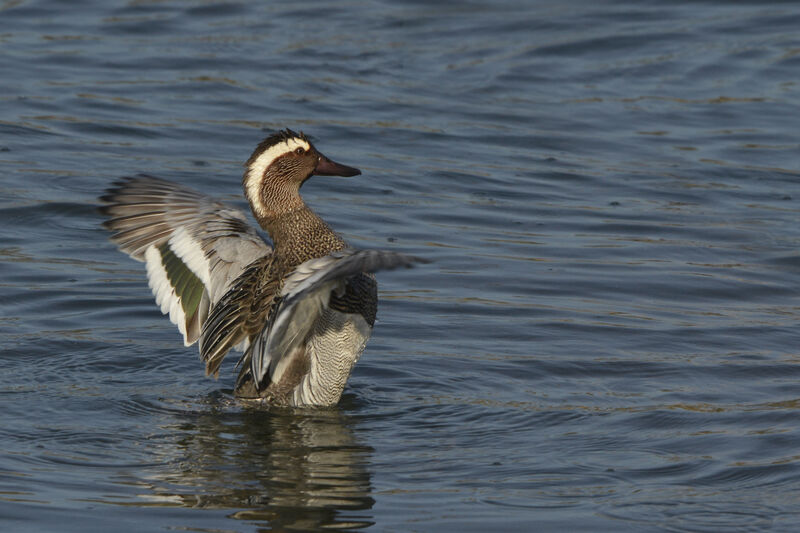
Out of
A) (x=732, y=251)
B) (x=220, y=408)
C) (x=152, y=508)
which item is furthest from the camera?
(x=732, y=251)

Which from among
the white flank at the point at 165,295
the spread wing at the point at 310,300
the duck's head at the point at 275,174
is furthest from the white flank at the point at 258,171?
the spread wing at the point at 310,300

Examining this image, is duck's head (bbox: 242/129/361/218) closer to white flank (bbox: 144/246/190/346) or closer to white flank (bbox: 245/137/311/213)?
white flank (bbox: 245/137/311/213)

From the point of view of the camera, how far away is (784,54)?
1377 centimetres

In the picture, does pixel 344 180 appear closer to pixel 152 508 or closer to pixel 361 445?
pixel 361 445

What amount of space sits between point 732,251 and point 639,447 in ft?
11.7

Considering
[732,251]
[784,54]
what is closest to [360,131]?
[732,251]

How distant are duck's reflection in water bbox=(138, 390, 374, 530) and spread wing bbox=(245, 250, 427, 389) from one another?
25 cm

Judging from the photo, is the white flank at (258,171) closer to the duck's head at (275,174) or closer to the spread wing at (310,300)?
the duck's head at (275,174)

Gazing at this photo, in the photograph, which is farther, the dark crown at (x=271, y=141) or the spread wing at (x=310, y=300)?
the dark crown at (x=271, y=141)

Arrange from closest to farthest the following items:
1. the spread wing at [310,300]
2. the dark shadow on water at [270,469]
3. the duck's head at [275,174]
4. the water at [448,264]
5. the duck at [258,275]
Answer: the spread wing at [310,300] → the dark shadow on water at [270,469] → the water at [448,264] → the duck at [258,275] → the duck's head at [275,174]

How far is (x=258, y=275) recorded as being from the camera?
6.50 metres

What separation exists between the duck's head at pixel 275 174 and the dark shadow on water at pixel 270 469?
0.96m

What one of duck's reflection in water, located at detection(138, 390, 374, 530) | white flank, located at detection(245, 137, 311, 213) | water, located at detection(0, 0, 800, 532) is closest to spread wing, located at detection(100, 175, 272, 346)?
white flank, located at detection(245, 137, 311, 213)

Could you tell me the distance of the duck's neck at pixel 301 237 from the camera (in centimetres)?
645
